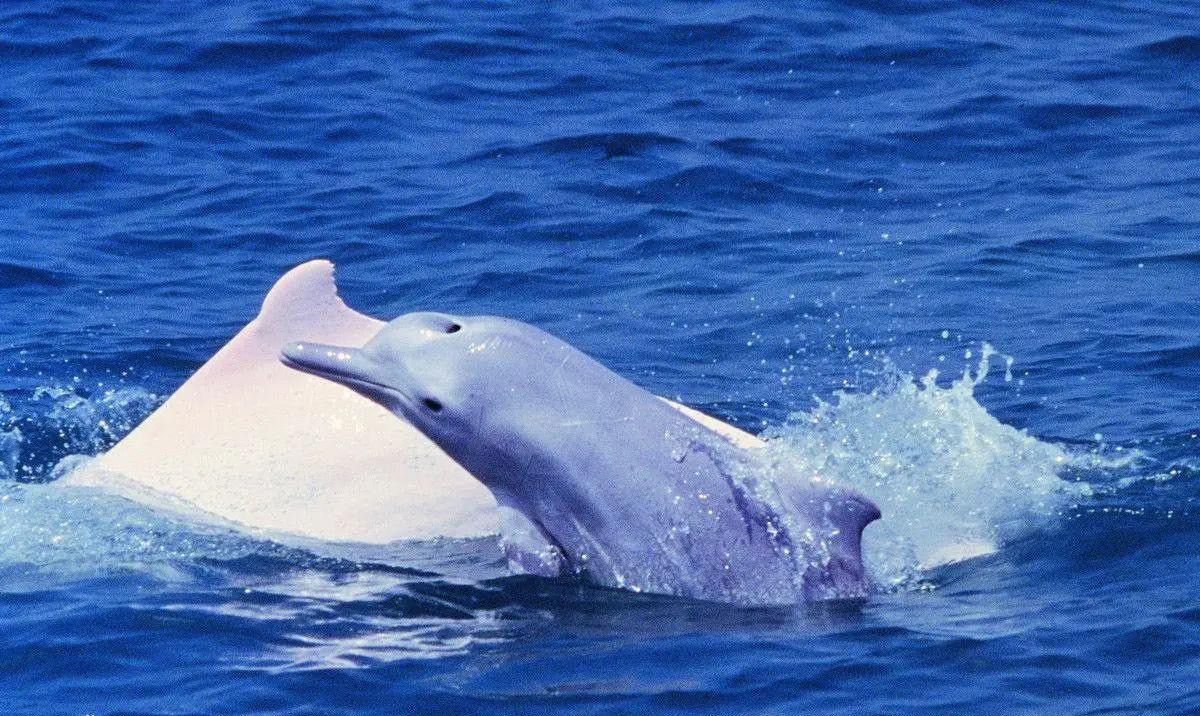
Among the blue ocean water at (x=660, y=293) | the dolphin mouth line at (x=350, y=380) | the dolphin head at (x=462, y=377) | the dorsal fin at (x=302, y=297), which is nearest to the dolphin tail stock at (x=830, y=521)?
the blue ocean water at (x=660, y=293)

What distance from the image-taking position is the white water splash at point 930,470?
30.0ft

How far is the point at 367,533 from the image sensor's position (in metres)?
9.44

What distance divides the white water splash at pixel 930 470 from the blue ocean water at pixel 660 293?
0.03m

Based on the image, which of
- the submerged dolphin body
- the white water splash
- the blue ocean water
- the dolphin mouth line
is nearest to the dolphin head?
the dolphin mouth line

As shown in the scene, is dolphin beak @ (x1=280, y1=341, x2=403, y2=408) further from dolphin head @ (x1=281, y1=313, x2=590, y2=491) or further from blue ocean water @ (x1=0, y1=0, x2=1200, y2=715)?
blue ocean water @ (x1=0, y1=0, x2=1200, y2=715)

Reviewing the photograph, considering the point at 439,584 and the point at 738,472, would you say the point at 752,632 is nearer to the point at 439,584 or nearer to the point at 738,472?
the point at 738,472

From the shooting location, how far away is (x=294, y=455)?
9.89 metres

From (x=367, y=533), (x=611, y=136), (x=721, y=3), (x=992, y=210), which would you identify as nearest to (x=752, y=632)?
(x=367, y=533)

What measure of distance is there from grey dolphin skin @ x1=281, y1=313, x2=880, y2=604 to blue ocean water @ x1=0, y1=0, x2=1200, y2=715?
18 centimetres

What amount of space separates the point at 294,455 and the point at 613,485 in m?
2.27

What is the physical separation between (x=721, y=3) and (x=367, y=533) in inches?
518

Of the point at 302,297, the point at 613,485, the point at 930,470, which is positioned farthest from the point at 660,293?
the point at 613,485

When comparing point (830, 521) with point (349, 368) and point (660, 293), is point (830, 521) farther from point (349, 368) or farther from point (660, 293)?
point (660, 293)

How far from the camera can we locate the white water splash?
9156 mm
